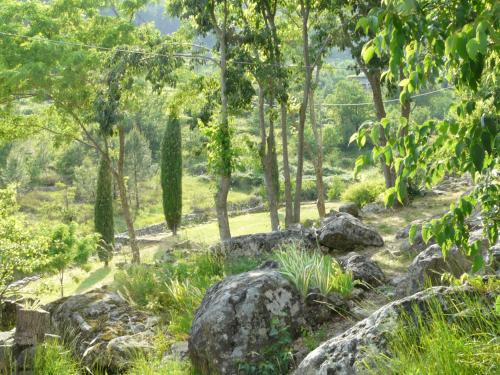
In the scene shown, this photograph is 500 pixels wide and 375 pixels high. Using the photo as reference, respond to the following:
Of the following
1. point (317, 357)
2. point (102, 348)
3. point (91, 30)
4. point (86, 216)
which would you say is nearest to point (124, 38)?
point (91, 30)

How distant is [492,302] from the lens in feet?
12.4

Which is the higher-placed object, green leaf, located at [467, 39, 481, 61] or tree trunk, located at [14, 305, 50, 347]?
green leaf, located at [467, 39, 481, 61]

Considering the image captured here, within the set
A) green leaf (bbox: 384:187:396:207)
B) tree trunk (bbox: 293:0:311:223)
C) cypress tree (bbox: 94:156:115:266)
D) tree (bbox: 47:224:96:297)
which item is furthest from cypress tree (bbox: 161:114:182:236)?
green leaf (bbox: 384:187:396:207)

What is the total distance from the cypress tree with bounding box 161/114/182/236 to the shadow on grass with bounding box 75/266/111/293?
7.24 m

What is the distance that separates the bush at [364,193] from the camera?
22.3m

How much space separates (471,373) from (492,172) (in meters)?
1.08

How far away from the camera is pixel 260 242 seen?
9.84 metres

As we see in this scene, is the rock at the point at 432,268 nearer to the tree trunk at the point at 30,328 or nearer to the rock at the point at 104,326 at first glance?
the rock at the point at 104,326

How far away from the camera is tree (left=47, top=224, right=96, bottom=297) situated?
48.9ft

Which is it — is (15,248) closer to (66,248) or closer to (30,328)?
(30,328)

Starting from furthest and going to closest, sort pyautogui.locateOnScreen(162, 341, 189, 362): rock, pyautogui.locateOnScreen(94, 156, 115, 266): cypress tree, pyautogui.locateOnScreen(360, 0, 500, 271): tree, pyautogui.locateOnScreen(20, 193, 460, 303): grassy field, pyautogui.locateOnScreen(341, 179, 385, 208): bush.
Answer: pyautogui.locateOnScreen(94, 156, 115, 266): cypress tree
pyautogui.locateOnScreen(341, 179, 385, 208): bush
pyautogui.locateOnScreen(20, 193, 460, 303): grassy field
pyautogui.locateOnScreen(162, 341, 189, 362): rock
pyautogui.locateOnScreen(360, 0, 500, 271): tree

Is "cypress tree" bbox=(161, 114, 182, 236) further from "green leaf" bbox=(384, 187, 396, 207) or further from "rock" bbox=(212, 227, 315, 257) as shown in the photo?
"green leaf" bbox=(384, 187, 396, 207)

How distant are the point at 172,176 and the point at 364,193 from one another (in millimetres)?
10947

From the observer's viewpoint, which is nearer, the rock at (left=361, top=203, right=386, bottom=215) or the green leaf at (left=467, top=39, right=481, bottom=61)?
the green leaf at (left=467, top=39, right=481, bottom=61)
